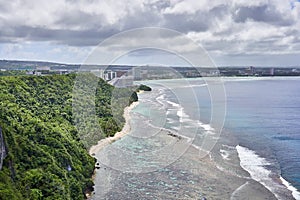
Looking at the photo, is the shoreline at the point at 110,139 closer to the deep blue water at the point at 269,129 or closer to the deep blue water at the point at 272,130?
the deep blue water at the point at 269,129

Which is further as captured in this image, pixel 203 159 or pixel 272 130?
pixel 272 130

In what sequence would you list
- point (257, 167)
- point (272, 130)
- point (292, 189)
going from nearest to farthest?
point (292, 189) → point (257, 167) → point (272, 130)

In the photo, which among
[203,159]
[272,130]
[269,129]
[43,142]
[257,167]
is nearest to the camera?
[43,142]

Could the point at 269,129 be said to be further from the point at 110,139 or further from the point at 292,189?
the point at 292,189

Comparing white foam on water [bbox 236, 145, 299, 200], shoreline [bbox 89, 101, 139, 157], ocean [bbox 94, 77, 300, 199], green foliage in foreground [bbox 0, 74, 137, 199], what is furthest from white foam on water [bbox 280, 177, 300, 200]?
shoreline [bbox 89, 101, 139, 157]

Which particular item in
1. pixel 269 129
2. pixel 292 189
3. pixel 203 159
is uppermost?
pixel 269 129

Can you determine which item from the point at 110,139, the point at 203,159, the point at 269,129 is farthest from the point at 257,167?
the point at 110,139

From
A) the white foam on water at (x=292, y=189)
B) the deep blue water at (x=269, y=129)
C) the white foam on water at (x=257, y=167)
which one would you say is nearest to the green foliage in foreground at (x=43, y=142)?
the white foam on water at (x=257, y=167)

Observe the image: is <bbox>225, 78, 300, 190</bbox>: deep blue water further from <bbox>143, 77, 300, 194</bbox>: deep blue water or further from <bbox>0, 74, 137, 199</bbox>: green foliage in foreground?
<bbox>0, 74, 137, 199</bbox>: green foliage in foreground
